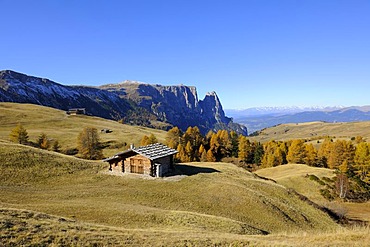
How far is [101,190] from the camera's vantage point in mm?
42094

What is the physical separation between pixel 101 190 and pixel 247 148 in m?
96.7

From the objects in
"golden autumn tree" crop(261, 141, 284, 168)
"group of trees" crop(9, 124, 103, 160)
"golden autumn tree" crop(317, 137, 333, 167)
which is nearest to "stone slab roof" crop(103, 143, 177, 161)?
"group of trees" crop(9, 124, 103, 160)

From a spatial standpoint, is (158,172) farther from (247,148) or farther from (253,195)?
(247,148)

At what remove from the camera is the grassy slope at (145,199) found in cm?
2992

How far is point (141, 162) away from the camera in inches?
2101

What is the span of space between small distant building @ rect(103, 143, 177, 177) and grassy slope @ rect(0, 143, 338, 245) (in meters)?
2.60

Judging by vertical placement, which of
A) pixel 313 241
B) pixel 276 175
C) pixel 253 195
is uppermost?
pixel 313 241

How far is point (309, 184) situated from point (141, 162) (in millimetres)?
51197

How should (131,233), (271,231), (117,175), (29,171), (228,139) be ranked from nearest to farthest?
1. (131,233)
2. (271,231)
3. (29,171)
4. (117,175)
5. (228,139)

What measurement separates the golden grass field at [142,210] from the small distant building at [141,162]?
6.57 feet

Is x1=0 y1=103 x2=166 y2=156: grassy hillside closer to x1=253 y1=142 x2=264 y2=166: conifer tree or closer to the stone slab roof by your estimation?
x1=253 y1=142 x2=264 y2=166: conifer tree

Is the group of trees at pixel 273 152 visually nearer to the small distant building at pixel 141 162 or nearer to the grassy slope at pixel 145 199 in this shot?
the small distant building at pixel 141 162

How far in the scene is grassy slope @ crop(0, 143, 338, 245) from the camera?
2992 cm

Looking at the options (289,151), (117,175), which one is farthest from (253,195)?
(289,151)
